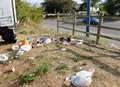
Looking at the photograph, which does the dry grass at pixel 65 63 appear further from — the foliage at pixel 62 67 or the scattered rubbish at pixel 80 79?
the scattered rubbish at pixel 80 79

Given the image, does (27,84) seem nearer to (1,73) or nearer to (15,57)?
(1,73)

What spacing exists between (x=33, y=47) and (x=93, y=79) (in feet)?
15.0

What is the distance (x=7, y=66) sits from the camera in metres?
8.20

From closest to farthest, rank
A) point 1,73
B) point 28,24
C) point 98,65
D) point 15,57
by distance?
point 98,65
point 1,73
point 15,57
point 28,24

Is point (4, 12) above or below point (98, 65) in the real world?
above

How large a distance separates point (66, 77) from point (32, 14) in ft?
56.2

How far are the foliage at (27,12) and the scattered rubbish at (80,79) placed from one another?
51.4 ft

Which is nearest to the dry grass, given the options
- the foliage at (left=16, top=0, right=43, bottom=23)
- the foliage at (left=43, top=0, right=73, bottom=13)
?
the foliage at (left=16, top=0, right=43, bottom=23)

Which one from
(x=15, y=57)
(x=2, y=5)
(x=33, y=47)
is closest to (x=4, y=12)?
(x=2, y=5)

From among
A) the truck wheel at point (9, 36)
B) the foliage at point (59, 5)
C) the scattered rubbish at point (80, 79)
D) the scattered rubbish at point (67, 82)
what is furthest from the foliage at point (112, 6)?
the scattered rubbish at point (67, 82)

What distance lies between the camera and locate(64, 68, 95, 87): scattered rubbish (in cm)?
595

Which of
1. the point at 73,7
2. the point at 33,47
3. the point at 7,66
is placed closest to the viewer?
the point at 7,66

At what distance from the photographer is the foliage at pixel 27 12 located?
21.8m

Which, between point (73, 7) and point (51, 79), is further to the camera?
point (73, 7)
